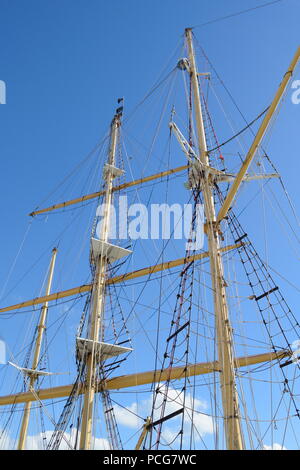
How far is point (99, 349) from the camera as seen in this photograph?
1540 centimetres

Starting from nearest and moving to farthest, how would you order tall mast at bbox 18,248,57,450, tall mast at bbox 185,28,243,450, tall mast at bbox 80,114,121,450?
tall mast at bbox 185,28,243,450, tall mast at bbox 80,114,121,450, tall mast at bbox 18,248,57,450

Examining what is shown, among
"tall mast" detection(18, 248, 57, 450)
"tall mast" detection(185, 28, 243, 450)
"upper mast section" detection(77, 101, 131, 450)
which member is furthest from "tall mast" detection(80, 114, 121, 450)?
"tall mast" detection(18, 248, 57, 450)

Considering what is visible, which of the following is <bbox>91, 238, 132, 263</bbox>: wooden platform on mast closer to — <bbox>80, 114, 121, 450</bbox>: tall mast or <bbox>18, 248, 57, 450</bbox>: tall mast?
<bbox>80, 114, 121, 450</bbox>: tall mast

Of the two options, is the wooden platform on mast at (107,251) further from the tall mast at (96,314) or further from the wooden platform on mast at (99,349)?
the wooden platform on mast at (99,349)

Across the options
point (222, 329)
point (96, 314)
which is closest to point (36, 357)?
point (96, 314)

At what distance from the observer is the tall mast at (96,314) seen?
44.2 feet

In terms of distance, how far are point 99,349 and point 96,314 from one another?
1.62m

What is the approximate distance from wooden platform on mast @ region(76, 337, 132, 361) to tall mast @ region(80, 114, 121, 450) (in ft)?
0.25

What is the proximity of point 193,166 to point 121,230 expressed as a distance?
913 centimetres

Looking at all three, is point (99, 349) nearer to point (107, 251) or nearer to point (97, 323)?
point (97, 323)

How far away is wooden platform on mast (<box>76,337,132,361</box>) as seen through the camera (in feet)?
50.1
